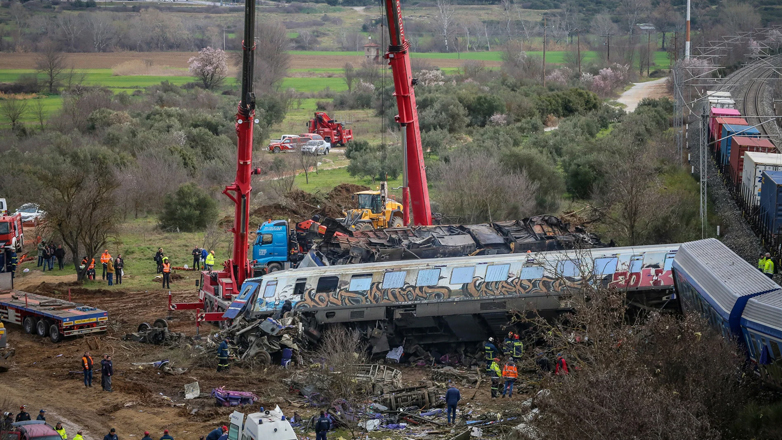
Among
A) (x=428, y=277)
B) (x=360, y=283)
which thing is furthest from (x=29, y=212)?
(x=428, y=277)

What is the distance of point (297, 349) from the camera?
22.7 m

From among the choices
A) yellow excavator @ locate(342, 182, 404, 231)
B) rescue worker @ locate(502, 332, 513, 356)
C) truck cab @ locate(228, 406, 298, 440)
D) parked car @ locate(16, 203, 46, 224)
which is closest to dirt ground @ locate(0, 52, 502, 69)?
parked car @ locate(16, 203, 46, 224)

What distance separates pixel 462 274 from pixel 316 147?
4161cm

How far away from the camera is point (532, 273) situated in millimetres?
23359

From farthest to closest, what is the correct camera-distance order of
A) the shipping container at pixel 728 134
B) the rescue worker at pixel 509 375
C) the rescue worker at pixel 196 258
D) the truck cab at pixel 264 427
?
the shipping container at pixel 728 134 → the rescue worker at pixel 196 258 → the rescue worker at pixel 509 375 → the truck cab at pixel 264 427

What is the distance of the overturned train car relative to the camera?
1100 inches

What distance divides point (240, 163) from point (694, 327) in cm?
1483

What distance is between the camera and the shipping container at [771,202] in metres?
28.8

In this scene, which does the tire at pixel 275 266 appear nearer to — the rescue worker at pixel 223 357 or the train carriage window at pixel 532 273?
the rescue worker at pixel 223 357

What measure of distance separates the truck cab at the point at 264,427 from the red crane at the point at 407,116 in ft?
46.3

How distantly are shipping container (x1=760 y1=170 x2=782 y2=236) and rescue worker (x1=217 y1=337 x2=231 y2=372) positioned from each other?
1797cm

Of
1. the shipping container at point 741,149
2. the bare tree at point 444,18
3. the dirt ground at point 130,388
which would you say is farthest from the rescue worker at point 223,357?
the bare tree at point 444,18

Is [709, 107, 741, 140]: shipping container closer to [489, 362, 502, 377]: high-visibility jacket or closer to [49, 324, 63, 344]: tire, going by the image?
[489, 362, 502, 377]: high-visibility jacket

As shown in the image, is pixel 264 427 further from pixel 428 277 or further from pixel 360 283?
pixel 428 277
